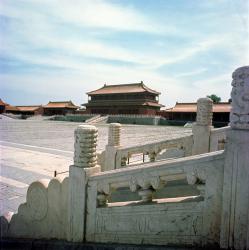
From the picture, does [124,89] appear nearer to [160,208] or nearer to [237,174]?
[160,208]

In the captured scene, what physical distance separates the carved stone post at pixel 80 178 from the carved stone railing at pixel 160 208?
94 mm

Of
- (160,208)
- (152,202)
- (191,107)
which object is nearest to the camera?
(160,208)

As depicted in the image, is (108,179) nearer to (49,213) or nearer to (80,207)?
(80,207)

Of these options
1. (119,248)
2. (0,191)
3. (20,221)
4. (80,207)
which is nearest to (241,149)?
(119,248)

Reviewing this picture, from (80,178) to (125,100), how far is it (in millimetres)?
43439

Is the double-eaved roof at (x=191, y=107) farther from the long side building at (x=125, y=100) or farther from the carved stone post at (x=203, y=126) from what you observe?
the carved stone post at (x=203, y=126)

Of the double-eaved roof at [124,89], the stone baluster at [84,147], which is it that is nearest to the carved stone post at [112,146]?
the stone baluster at [84,147]

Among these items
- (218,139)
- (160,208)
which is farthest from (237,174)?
(218,139)

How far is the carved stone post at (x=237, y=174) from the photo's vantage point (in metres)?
2.54

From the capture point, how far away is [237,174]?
8.45ft

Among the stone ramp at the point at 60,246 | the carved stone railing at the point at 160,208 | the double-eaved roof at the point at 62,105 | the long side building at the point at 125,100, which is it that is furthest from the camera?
the double-eaved roof at the point at 62,105

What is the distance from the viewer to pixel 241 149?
8.41 feet

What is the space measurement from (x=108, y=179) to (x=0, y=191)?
16.5 ft

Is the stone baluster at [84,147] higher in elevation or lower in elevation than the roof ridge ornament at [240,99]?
lower
